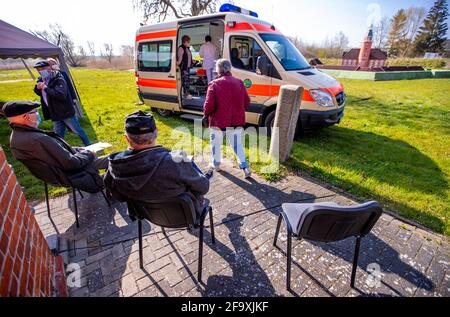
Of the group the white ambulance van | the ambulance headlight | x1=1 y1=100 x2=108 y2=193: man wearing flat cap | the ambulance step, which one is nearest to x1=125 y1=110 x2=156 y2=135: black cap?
x1=1 y1=100 x2=108 y2=193: man wearing flat cap

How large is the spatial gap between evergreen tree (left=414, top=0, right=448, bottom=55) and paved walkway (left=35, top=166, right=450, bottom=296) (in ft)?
Answer: 192

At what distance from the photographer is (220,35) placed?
9180 mm

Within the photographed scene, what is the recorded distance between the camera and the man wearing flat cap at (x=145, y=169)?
70.3 inches

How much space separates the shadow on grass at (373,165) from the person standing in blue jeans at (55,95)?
4.61 m

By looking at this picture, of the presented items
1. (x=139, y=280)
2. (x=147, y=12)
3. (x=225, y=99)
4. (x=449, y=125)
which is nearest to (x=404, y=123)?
(x=449, y=125)

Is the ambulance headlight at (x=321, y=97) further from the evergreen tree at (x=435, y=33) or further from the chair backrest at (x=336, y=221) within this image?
the evergreen tree at (x=435, y=33)

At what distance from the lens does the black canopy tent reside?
6520 millimetres

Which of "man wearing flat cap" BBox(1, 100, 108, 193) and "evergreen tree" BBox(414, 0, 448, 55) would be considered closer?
"man wearing flat cap" BBox(1, 100, 108, 193)

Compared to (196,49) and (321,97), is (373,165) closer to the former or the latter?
(321,97)

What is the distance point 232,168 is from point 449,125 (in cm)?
766

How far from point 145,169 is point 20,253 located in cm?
98

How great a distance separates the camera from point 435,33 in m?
43.8

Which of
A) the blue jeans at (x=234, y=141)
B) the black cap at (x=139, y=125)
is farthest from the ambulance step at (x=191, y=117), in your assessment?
the black cap at (x=139, y=125)

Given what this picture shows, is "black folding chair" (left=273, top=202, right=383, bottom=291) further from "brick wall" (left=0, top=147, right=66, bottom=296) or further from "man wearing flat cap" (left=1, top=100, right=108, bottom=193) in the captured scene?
"man wearing flat cap" (left=1, top=100, right=108, bottom=193)
